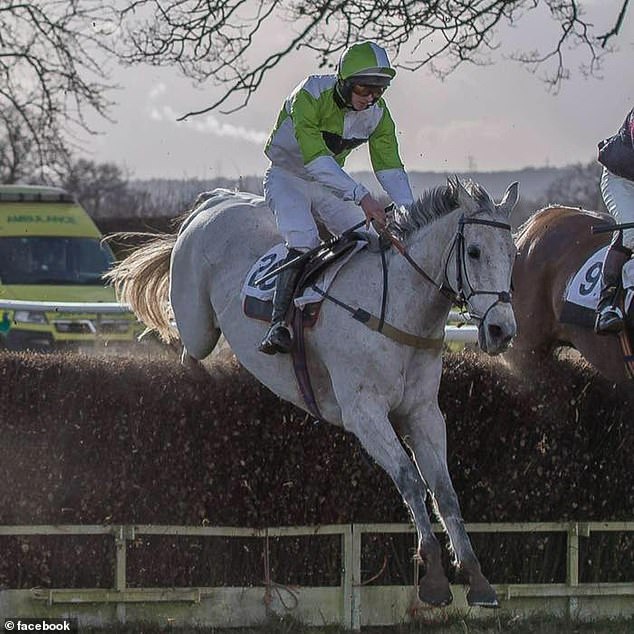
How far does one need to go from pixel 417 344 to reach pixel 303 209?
3.79ft

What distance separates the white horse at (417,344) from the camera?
593 centimetres

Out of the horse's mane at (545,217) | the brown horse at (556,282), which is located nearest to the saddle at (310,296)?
the brown horse at (556,282)

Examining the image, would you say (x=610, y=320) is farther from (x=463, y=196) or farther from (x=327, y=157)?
(x=327, y=157)

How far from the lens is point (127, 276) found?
876cm

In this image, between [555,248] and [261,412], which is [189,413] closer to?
[261,412]

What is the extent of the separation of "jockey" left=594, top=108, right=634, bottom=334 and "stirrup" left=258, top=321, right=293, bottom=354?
1.86 metres

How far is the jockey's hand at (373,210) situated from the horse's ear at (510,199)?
0.57 metres

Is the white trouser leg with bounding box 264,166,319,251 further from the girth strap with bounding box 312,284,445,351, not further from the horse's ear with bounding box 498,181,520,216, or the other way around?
the horse's ear with bounding box 498,181,520,216

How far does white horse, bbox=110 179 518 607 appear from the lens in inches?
234

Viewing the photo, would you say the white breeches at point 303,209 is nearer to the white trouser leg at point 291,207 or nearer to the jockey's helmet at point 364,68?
the white trouser leg at point 291,207

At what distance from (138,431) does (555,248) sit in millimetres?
3053

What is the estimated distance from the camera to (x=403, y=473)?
20.1 ft

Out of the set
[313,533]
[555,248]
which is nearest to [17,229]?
[555,248]

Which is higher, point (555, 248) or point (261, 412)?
point (555, 248)
